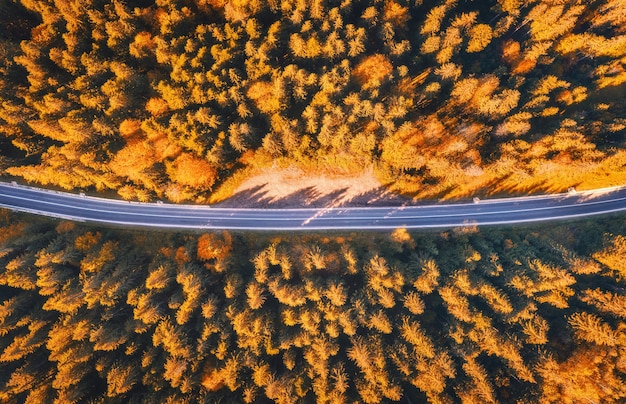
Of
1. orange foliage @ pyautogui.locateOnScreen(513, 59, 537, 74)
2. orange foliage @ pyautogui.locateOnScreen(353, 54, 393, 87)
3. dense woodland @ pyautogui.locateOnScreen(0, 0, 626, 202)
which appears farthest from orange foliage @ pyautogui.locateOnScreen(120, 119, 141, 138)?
orange foliage @ pyautogui.locateOnScreen(513, 59, 537, 74)

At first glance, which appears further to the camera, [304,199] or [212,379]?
[304,199]

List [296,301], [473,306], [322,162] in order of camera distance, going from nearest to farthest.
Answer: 1. [296,301]
2. [473,306]
3. [322,162]

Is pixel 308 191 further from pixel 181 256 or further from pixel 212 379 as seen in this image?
pixel 212 379

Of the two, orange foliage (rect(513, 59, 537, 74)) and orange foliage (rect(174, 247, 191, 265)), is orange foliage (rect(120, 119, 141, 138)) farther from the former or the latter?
orange foliage (rect(513, 59, 537, 74))

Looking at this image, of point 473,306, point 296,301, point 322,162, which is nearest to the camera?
point 296,301

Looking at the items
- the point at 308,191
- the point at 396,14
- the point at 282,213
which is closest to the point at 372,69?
the point at 396,14

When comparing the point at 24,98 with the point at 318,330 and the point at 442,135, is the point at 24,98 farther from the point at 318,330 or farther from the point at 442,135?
the point at 442,135

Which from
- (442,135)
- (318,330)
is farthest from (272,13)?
(318,330)
